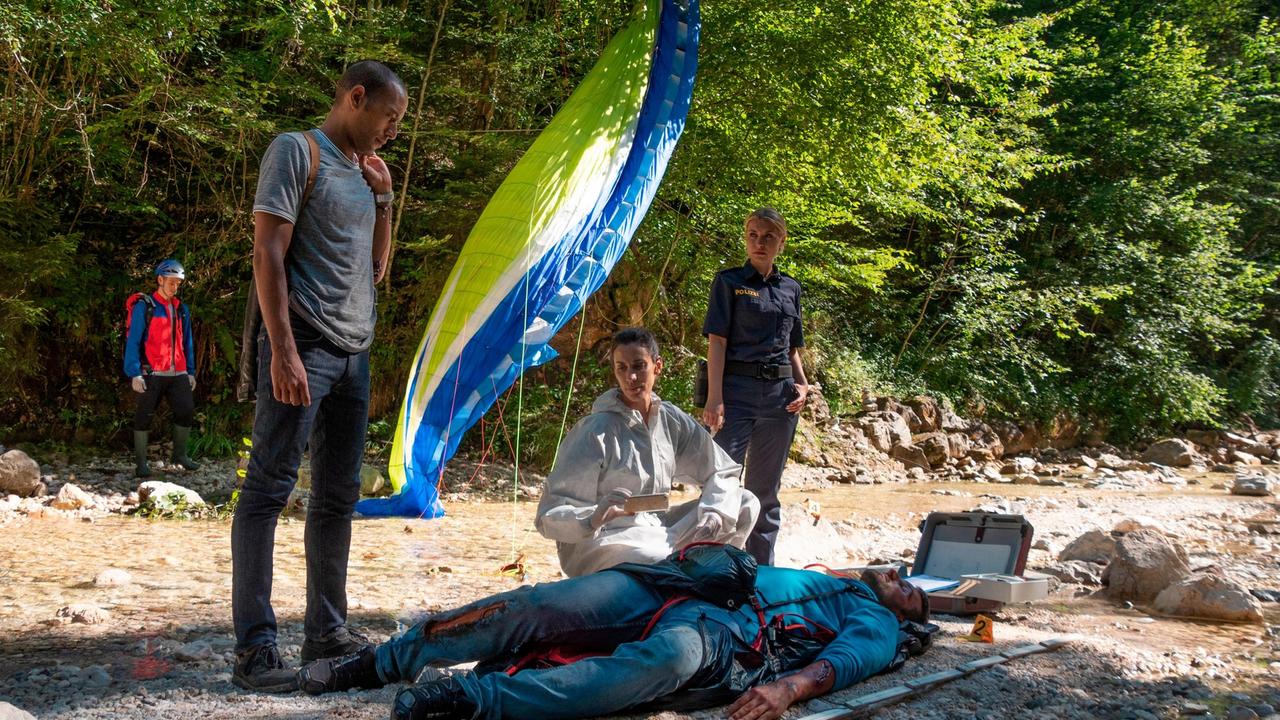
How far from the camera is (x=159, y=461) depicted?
8.03m

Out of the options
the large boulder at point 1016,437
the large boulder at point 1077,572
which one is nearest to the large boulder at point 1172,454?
the large boulder at point 1016,437

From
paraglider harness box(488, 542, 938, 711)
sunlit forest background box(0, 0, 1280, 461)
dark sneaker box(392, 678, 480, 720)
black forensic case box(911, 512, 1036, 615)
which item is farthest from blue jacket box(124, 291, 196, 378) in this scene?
dark sneaker box(392, 678, 480, 720)

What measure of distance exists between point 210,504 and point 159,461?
2.06 m

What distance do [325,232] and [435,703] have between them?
1.35m

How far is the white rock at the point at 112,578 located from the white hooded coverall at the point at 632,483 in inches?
88.7

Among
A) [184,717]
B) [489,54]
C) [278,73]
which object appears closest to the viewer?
[184,717]

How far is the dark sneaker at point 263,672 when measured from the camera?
249 cm

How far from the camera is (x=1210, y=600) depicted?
427cm

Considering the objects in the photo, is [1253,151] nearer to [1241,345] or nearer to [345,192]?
[1241,345]

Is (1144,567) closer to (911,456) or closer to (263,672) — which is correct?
(263,672)

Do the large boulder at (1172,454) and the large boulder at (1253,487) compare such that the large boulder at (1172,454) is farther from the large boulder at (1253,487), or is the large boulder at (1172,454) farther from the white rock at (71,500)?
the white rock at (71,500)

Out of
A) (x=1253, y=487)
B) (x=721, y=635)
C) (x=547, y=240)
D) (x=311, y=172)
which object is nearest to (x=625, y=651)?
(x=721, y=635)

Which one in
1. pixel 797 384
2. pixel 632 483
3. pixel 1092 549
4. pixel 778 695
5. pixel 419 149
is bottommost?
pixel 1092 549

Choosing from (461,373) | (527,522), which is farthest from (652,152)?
(527,522)
